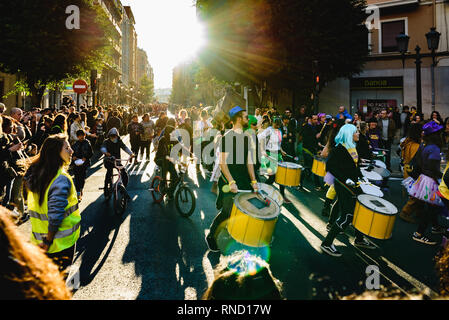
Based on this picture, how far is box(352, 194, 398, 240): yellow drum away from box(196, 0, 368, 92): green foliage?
15.6 m

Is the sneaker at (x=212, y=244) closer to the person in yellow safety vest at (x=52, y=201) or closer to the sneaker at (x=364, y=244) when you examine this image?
the person in yellow safety vest at (x=52, y=201)

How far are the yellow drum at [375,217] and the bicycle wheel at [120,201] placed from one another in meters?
4.49

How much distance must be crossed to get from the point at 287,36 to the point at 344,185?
55.1 feet

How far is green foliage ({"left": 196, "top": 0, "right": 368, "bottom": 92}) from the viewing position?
19125 millimetres

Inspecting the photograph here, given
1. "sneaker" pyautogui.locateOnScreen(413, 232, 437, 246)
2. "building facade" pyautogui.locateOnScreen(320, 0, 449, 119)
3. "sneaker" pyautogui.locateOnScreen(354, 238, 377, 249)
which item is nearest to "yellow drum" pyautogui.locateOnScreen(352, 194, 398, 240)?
"sneaker" pyautogui.locateOnScreen(354, 238, 377, 249)

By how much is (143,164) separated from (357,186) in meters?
10.1

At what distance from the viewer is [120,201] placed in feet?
21.3

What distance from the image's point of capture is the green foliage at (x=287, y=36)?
19.1m

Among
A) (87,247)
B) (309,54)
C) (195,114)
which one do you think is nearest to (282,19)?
(309,54)

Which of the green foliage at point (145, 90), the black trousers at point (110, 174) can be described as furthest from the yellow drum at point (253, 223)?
the green foliage at point (145, 90)

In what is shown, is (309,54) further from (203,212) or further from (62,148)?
(62,148)

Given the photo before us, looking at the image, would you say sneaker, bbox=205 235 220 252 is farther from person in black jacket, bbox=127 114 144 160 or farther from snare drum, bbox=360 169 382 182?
person in black jacket, bbox=127 114 144 160

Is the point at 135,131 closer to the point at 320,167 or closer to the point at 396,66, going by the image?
the point at 320,167

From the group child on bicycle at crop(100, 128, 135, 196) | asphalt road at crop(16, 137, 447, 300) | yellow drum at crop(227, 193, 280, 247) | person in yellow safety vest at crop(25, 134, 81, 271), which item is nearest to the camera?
person in yellow safety vest at crop(25, 134, 81, 271)
